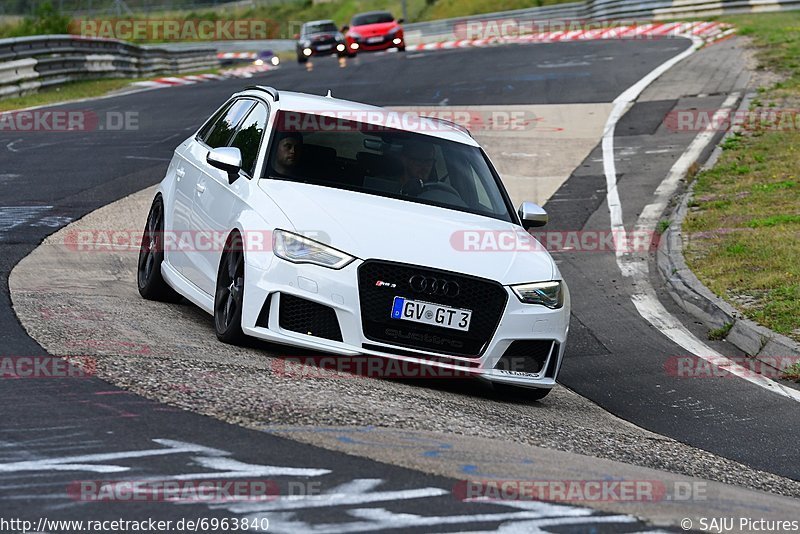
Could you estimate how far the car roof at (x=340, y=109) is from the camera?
29.5 ft

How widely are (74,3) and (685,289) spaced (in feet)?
131

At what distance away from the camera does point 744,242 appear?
13.2 metres

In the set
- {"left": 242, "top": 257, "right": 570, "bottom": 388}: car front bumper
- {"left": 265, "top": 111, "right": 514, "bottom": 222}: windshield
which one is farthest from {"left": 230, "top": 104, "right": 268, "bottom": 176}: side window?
{"left": 242, "top": 257, "right": 570, "bottom": 388}: car front bumper

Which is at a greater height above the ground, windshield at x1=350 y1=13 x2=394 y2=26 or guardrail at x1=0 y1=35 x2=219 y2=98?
windshield at x1=350 y1=13 x2=394 y2=26

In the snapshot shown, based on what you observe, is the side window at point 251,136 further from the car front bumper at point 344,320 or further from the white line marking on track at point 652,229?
the white line marking on track at point 652,229

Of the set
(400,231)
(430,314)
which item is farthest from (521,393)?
(400,231)

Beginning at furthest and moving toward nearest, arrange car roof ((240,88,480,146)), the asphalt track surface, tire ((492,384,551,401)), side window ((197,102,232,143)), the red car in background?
the red car in background, side window ((197,102,232,143)), car roof ((240,88,480,146)), tire ((492,384,551,401)), the asphalt track surface

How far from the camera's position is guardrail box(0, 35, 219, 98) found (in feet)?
86.3

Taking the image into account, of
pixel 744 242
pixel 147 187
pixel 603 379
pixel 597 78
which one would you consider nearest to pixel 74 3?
pixel 597 78

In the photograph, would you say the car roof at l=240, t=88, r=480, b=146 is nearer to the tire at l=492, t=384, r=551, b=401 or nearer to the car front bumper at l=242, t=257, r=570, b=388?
the car front bumper at l=242, t=257, r=570, b=388

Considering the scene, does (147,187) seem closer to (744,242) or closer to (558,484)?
(744,242)

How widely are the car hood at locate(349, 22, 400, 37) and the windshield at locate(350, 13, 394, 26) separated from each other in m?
0.38

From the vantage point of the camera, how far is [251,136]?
8.92 meters

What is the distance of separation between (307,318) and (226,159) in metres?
1.43
